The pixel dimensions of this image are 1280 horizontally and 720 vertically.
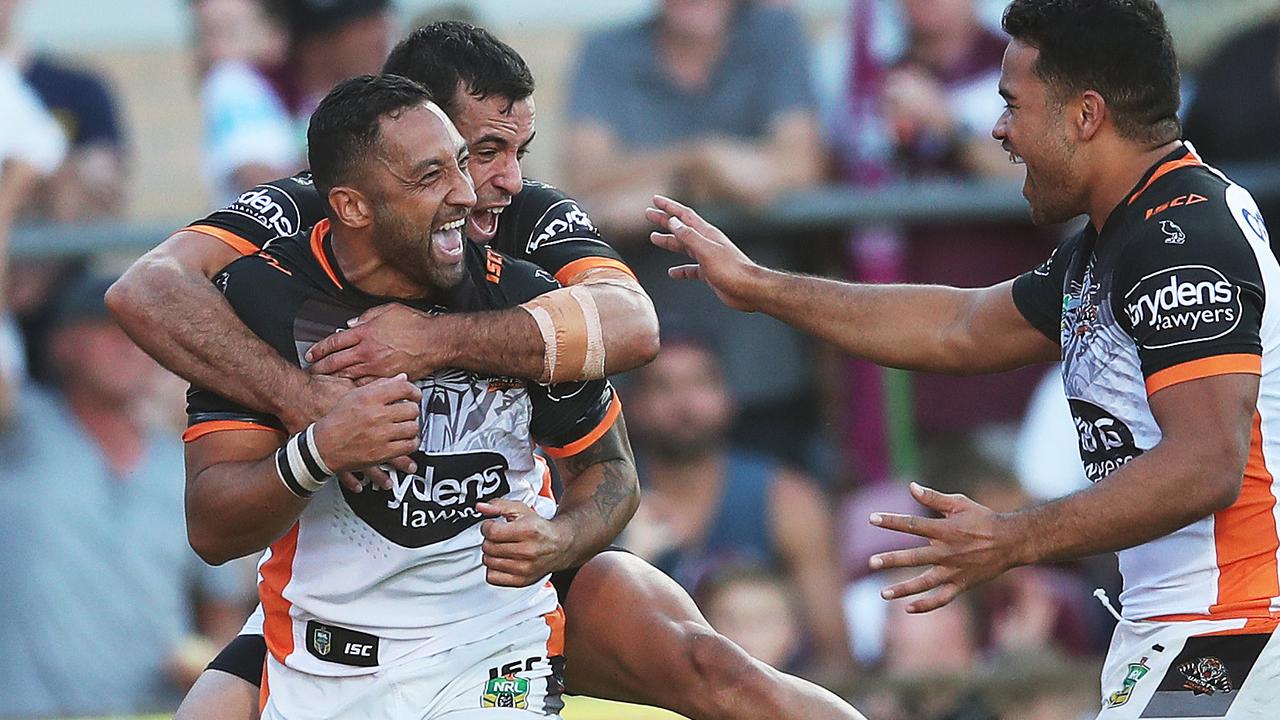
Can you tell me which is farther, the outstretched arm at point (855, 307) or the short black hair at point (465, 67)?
the outstretched arm at point (855, 307)

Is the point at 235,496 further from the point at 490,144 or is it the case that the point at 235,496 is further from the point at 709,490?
the point at 709,490

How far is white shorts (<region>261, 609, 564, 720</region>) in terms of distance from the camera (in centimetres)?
420

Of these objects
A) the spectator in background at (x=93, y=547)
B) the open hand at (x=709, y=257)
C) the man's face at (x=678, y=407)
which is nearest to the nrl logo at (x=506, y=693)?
the open hand at (x=709, y=257)

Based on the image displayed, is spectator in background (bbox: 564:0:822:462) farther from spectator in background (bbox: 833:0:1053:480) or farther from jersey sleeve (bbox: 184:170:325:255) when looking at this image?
jersey sleeve (bbox: 184:170:325:255)

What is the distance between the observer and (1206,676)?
397 cm

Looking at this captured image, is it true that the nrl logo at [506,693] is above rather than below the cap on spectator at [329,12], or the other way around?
below

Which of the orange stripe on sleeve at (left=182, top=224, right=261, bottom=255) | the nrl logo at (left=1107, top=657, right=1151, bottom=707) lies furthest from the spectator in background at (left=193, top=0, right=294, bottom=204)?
the nrl logo at (left=1107, top=657, right=1151, bottom=707)

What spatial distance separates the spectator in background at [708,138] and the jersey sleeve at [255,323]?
3.83 meters

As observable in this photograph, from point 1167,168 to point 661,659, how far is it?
175 centimetres

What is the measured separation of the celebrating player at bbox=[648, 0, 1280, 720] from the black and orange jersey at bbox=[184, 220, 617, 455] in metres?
0.88

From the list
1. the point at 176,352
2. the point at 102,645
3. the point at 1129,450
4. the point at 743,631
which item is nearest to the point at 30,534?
the point at 102,645

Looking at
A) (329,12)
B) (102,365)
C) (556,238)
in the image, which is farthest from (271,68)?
(556,238)

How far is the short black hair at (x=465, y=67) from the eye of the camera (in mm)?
4633

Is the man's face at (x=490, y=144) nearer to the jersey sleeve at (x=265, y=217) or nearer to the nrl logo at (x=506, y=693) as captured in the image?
the jersey sleeve at (x=265, y=217)
